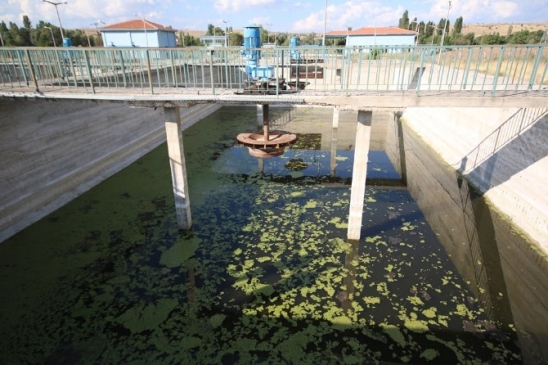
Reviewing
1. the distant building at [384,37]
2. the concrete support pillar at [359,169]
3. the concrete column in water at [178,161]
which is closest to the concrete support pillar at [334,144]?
the concrete support pillar at [359,169]

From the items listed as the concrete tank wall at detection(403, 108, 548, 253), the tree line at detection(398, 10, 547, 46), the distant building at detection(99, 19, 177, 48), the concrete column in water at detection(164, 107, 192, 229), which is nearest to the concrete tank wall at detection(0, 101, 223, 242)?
the concrete column in water at detection(164, 107, 192, 229)

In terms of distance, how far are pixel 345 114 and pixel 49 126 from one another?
21077 mm

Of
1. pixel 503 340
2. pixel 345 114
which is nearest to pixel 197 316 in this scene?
pixel 503 340

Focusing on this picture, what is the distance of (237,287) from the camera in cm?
796

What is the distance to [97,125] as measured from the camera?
13.9 m

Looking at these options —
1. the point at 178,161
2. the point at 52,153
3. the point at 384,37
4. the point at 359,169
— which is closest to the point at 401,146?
the point at 359,169

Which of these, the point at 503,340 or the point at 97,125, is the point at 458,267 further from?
the point at 97,125

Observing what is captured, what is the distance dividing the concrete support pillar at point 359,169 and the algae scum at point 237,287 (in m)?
0.58

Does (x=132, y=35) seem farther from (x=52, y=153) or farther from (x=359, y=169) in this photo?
(x=359, y=169)

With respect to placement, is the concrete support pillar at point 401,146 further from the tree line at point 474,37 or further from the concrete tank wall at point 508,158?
the tree line at point 474,37

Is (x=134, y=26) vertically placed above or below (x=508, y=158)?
above

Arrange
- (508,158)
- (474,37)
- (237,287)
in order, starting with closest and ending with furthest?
(237,287) < (508,158) < (474,37)

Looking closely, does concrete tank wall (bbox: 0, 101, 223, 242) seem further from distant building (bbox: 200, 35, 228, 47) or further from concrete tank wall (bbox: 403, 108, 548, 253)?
distant building (bbox: 200, 35, 228, 47)

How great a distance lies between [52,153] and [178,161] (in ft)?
18.7
